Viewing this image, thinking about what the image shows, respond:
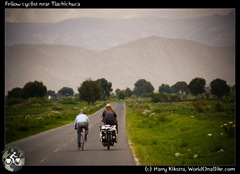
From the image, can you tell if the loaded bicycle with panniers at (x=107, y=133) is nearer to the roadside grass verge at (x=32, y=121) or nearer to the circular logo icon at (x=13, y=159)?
the circular logo icon at (x=13, y=159)

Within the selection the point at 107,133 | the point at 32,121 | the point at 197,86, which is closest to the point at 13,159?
the point at 107,133

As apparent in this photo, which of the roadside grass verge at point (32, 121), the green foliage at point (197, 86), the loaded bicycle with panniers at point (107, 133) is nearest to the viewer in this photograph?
the loaded bicycle with panniers at point (107, 133)

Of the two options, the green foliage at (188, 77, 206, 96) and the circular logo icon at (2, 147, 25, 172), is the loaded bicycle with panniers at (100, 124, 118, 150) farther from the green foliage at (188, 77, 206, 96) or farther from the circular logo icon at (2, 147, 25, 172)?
the green foliage at (188, 77, 206, 96)

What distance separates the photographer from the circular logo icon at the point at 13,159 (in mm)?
12102

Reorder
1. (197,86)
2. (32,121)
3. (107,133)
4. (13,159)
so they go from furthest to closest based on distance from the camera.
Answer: (197,86)
(32,121)
(107,133)
(13,159)

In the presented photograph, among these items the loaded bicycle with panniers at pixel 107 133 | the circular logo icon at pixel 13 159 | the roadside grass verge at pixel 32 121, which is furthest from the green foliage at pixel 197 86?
the circular logo icon at pixel 13 159

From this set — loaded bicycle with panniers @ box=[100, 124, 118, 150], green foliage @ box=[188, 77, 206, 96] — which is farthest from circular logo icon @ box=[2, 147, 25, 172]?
green foliage @ box=[188, 77, 206, 96]

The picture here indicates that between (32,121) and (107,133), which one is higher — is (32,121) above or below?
below

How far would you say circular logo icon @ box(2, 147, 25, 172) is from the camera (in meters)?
12.1

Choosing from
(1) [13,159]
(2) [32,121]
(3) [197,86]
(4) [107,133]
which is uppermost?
(3) [197,86]

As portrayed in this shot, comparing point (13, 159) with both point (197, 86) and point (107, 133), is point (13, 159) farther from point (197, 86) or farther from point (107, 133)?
point (197, 86)

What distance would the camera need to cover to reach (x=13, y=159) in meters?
12.8

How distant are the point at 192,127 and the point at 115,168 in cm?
1808

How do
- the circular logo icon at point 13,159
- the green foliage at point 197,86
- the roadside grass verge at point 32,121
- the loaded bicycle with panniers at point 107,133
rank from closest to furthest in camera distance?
the circular logo icon at point 13,159 < the loaded bicycle with panniers at point 107,133 < the roadside grass verge at point 32,121 < the green foliage at point 197,86
